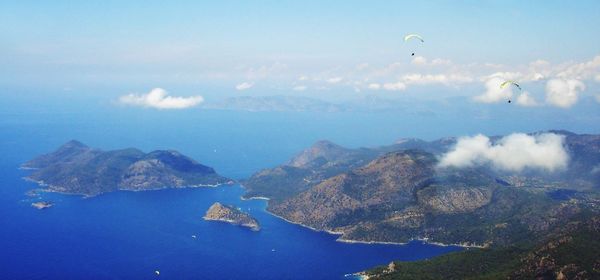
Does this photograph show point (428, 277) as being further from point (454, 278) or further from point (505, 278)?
point (505, 278)

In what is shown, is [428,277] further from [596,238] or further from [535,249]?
[596,238]

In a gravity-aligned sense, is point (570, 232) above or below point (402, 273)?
above

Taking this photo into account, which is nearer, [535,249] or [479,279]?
[479,279]

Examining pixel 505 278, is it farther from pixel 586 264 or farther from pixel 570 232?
pixel 570 232

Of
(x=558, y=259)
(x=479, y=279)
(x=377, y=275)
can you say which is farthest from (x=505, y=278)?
(x=377, y=275)

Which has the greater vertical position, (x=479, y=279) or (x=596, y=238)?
(x=596, y=238)

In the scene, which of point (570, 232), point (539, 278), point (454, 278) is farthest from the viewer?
point (570, 232)

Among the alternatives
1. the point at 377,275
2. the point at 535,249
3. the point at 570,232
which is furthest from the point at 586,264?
the point at 377,275

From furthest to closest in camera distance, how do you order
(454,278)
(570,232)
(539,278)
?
(570,232), (454,278), (539,278)

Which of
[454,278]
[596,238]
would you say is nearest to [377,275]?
[454,278]
